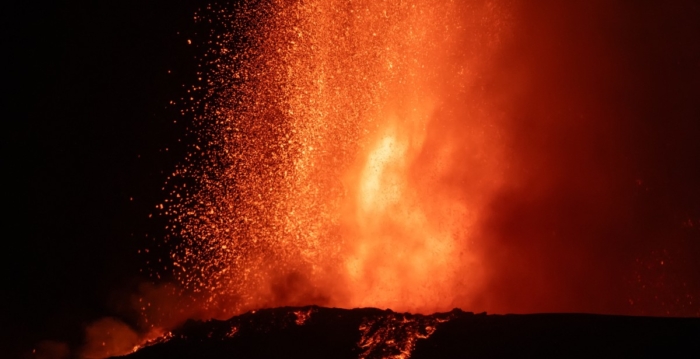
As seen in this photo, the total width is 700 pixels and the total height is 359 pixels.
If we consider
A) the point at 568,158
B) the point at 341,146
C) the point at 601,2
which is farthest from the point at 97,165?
the point at 601,2

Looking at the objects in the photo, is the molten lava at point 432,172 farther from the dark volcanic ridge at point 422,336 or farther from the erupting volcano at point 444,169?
the dark volcanic ridge at point 422,336

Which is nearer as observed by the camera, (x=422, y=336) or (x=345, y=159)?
(x=422, y=336)

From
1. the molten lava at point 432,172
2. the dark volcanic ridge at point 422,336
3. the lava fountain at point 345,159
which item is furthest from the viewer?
the lava fountain at point 345,159

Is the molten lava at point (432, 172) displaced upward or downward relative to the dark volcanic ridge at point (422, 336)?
upward

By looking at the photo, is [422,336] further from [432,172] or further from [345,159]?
[345,159]

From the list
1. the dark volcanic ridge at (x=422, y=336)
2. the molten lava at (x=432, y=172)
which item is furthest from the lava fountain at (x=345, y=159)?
the dark volcanic ridge at (x=422, y=336)

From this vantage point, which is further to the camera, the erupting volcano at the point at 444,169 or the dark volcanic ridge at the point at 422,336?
the erupting volcano at the point at 444,169

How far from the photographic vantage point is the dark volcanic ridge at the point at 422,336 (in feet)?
21.9

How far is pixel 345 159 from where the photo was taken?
13.1m

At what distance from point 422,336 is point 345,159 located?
5948mm

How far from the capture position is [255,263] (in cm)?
1289

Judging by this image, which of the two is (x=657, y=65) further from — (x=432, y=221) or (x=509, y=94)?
(x=432, y=221)

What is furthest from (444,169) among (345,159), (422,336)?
(422,336)

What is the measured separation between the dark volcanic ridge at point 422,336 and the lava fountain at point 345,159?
12.3 feet
